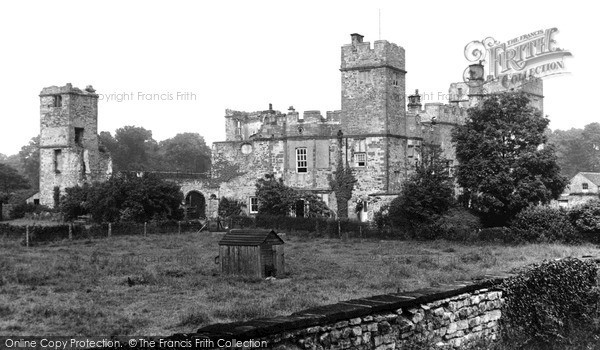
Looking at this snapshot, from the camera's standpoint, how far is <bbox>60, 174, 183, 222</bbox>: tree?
1561 inches

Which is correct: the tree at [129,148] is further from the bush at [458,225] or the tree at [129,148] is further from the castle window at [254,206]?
the bush at [458,225]

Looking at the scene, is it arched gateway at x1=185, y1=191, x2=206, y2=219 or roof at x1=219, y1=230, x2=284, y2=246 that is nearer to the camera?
roof at x1=219, y1=230, x2=284, y2=246

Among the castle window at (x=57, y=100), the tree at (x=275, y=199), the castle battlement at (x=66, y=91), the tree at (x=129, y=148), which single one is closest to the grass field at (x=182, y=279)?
the tree at (x=275, y=199)

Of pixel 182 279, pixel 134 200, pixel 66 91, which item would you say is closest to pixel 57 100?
pixel 66 91

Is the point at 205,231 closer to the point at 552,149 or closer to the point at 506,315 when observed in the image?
the point at 552,149

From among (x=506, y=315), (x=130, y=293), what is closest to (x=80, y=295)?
(x=130, y=293)

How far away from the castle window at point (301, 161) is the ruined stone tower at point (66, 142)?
653 inches

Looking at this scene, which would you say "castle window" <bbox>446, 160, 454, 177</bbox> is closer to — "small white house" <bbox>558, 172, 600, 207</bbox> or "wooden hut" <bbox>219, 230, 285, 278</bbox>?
"small white house" <bbox>558, 172, 600, 207</bbox>

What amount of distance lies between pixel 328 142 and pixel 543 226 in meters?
15.8

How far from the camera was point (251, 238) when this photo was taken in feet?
70.1

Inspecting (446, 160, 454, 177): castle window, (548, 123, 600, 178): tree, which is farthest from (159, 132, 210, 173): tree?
(446, 160, 454, 177): castle window

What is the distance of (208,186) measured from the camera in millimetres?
48156

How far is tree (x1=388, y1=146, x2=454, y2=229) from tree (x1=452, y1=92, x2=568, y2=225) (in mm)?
1872

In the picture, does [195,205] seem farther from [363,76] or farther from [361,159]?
[363,76]
